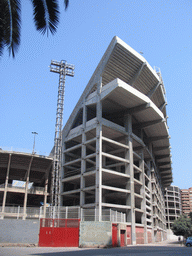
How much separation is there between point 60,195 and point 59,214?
17.8m

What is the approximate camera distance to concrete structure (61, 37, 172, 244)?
4009 cm

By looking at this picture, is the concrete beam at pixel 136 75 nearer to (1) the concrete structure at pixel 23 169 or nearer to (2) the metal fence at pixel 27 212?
(1) the concrete structure at pixel 23 169

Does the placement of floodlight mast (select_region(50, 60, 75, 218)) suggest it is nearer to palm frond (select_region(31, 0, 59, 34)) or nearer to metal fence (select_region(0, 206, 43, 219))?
metal fence (select_region(0, 206, 43, 219))

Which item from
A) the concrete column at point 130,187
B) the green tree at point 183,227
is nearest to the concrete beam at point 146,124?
the concrete column at point 130,187

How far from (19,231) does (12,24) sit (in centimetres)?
2293

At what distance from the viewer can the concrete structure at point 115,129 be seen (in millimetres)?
40094

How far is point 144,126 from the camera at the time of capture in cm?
4900

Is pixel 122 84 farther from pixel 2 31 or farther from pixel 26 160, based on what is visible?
pixel 2 31

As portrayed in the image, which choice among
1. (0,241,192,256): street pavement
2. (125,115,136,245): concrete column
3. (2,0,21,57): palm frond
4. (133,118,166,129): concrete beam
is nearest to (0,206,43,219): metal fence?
(0,241,192,256): street pavement

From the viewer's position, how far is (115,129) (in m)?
43.4

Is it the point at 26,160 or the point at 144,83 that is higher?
the point at 144,83

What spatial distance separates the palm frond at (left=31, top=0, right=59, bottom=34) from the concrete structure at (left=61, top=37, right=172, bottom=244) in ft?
97.9

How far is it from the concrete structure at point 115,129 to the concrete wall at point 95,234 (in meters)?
7.85

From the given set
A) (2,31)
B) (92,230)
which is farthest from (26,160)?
(2,31)
